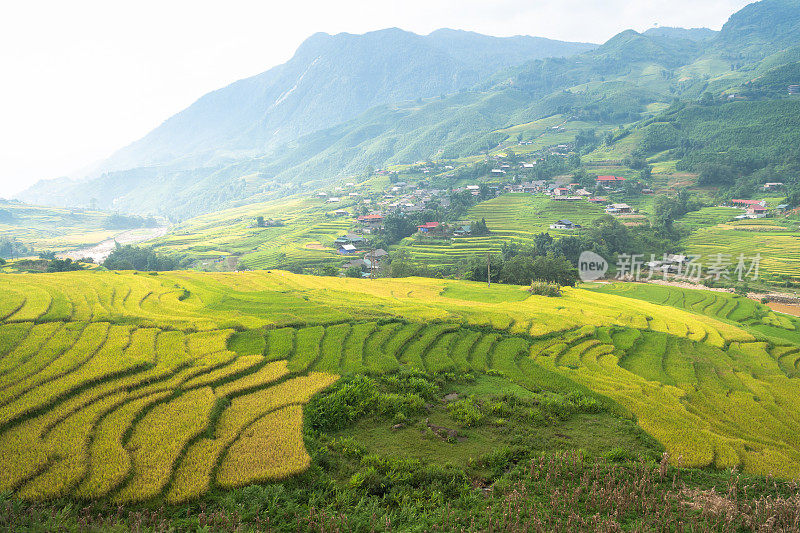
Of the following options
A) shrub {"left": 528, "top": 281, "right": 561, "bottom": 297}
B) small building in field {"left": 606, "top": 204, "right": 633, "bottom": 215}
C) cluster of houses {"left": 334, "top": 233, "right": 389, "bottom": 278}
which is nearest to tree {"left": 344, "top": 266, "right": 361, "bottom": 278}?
cluster of houses {"left": 334, "top": 233, "right": 389, "bottom": 278}

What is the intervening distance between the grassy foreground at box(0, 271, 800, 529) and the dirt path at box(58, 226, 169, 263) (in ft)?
236

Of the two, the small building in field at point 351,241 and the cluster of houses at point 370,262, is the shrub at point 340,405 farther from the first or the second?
the small building in field at point 351,241

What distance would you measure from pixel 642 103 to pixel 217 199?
16938 centimetres

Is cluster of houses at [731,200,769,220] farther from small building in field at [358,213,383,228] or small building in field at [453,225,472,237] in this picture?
small building in field at [358,213,383,228]

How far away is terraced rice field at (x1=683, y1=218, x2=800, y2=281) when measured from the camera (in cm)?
4397

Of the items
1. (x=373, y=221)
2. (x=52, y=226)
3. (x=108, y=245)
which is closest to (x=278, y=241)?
(x=373, y=221)

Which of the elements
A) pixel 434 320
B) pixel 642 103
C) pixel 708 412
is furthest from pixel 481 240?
pixel 642 103

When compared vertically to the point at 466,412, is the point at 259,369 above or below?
above

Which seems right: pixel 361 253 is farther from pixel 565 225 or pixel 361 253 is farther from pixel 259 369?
pixel 259 369

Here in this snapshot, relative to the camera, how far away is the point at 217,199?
182 m

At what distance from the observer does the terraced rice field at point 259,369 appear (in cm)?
854

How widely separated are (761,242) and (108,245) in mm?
125492

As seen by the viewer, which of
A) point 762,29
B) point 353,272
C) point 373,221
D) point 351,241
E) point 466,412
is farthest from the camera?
point 762,29

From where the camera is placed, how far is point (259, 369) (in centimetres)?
1323
